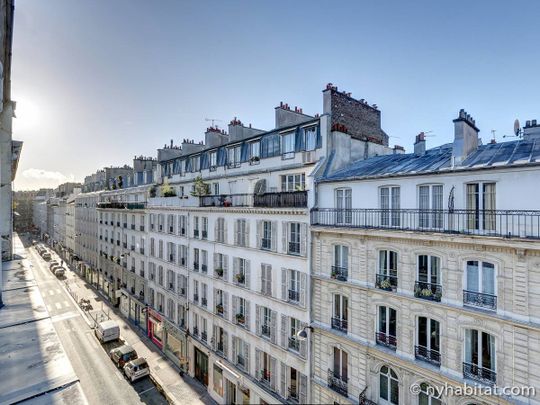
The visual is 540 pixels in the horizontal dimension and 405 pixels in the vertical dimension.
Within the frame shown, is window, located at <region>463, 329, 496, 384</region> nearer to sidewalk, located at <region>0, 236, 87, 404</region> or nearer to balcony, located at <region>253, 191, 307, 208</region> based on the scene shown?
balcony, located at <region>253, 191, 307, 208</region>

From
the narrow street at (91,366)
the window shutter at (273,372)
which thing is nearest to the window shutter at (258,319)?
the window shutter at (273,372)

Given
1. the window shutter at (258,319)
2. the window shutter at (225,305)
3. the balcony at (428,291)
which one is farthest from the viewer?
the window shutter at (225,305)

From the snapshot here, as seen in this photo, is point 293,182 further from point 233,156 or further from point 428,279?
point 428,279

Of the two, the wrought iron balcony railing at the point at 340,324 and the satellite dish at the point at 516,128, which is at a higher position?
the satellite dish at the point at 516,128

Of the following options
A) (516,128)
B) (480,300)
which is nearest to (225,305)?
(480,300)

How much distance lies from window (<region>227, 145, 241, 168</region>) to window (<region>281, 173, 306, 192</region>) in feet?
16.3

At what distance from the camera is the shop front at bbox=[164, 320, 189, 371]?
2553 cm

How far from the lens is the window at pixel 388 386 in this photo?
13202 millimetres

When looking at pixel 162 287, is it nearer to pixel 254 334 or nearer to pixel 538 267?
pixel 254 334

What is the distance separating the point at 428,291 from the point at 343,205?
5560 mm

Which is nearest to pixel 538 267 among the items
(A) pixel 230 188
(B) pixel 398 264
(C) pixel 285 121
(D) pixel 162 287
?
(B) pixel 398 264

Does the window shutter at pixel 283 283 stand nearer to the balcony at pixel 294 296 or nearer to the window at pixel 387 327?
the balcony at pixel 294 296

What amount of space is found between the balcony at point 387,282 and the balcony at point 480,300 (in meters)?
2.67

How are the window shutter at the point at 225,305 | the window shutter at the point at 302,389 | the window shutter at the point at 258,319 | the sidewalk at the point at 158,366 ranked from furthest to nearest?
the sidewalk at the point at 158,366
the window shutter at the point at 225,305
the window shutter at the point at 258,319
the window shutter at the point at 302,389
